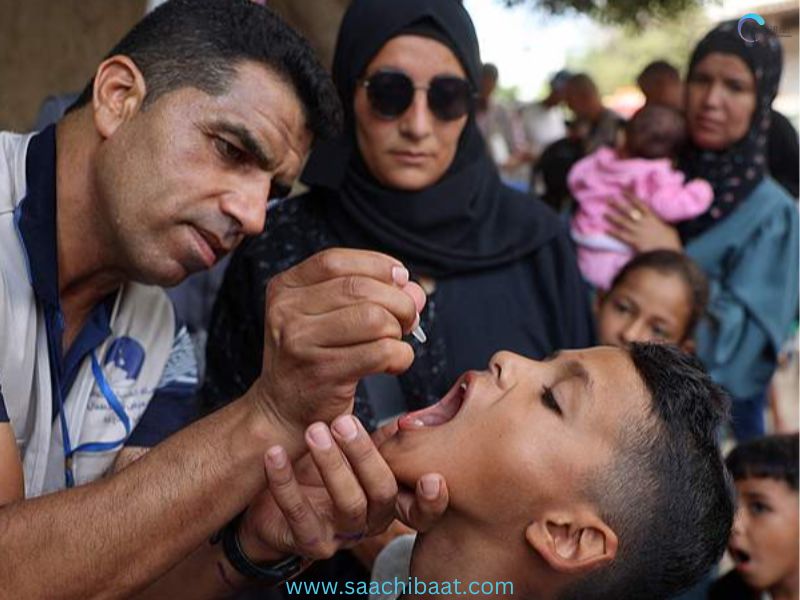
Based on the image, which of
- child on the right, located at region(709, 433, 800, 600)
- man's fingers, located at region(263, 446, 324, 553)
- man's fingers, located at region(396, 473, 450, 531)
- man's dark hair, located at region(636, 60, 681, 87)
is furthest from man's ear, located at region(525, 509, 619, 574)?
man's dark hair, located at region(636, 60, 681, 87)

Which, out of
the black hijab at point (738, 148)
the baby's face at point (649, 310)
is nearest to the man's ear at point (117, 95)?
the baby's face at point (649, 310)

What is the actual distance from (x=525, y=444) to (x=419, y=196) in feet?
3.51

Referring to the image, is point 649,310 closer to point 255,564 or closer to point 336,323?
point 255,564

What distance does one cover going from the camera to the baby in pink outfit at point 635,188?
344cm

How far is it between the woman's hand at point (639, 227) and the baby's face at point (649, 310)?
0.75 feet

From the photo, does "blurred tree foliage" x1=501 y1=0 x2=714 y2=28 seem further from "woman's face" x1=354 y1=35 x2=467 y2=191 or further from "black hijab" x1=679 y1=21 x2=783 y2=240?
"woman's face" x1=354 y1=35 x2=467 y2=191

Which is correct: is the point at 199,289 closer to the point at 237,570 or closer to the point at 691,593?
the point at 237,570

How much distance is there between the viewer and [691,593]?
296 centimetres

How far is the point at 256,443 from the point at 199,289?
170cm

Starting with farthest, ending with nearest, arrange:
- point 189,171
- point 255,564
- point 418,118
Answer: point 418,118 → point 189,171 → point 255,564

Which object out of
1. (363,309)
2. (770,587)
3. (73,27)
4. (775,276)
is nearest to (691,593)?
(770,587)

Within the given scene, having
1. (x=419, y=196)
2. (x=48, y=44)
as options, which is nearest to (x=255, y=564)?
(x=419, y=196)

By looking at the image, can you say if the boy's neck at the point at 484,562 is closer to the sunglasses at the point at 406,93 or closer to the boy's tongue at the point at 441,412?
the boy's tongue at the point at 441,412

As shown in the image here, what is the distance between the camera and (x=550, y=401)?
1.75 meters
